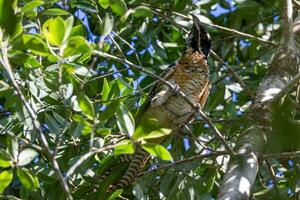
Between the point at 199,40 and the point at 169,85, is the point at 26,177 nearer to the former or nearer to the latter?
the point at 169,85

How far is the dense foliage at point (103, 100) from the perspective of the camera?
2.33m

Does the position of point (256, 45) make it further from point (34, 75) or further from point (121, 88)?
point (34, 75)

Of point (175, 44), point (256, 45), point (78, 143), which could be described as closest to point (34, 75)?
point (78, 143)

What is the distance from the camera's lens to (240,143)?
3031 mm

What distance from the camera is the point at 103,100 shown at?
3201 millimetres

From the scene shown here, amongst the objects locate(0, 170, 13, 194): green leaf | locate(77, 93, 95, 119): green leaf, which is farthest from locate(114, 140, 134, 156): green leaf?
locate(0, 170, 13, 194): green leaf

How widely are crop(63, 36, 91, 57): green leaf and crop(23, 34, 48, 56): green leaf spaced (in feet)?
0.23

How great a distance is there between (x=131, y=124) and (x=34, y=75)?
2.62 ft

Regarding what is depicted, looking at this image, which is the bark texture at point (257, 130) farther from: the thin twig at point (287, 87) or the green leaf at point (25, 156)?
the green leaf at point (25, 156)

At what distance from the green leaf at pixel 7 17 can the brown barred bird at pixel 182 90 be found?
147cm

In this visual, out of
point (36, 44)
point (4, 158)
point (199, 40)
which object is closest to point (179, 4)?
point (199, 40)

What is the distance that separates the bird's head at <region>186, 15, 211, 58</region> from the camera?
4238mm

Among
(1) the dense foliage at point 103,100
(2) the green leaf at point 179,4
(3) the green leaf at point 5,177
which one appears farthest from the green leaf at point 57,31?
(2) the green leaf at point 179,4

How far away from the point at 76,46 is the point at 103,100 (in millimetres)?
835
